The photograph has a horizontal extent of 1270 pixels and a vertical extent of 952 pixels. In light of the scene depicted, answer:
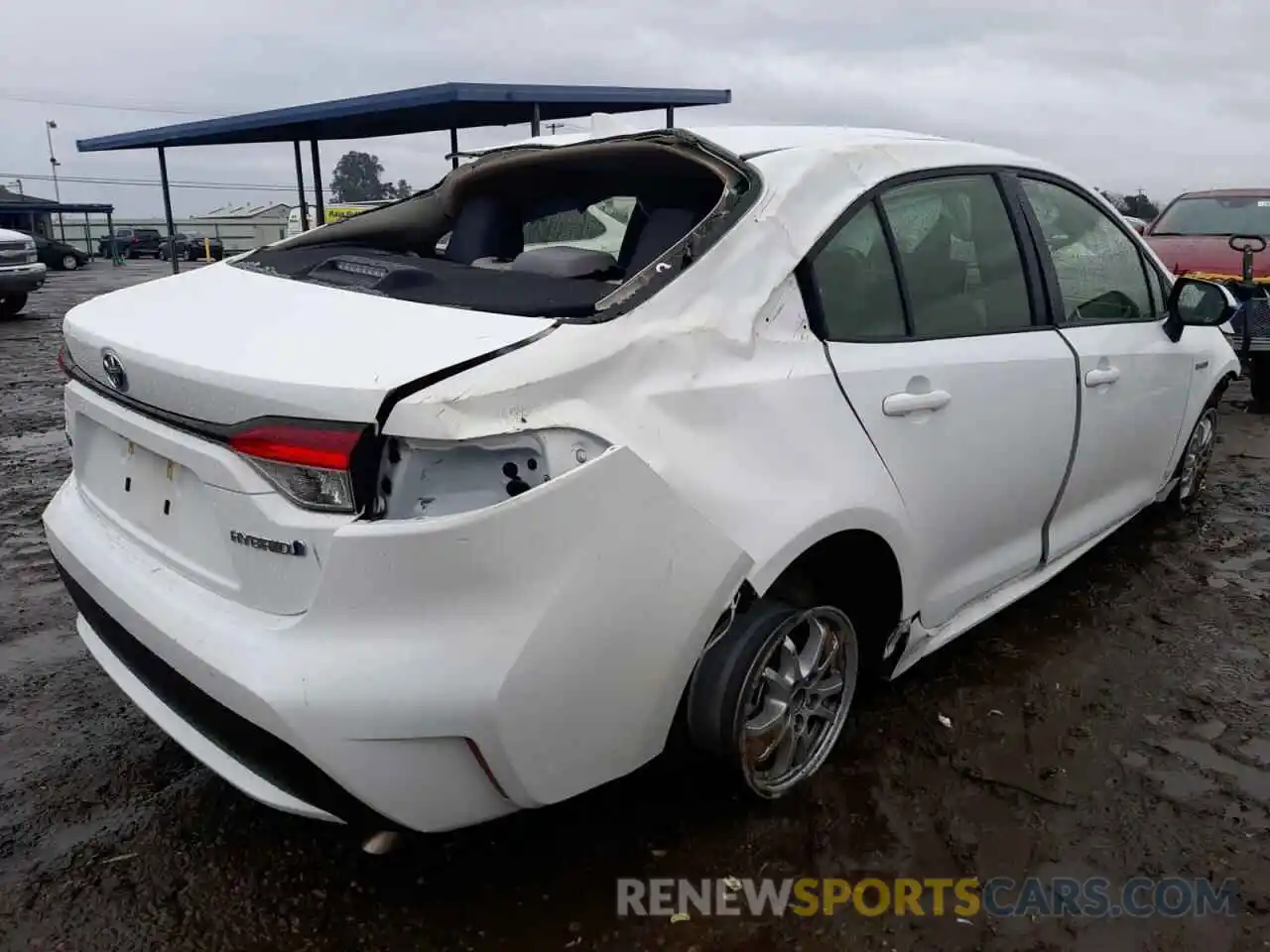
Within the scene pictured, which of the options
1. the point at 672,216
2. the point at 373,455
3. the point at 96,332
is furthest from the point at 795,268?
the point at 96,332

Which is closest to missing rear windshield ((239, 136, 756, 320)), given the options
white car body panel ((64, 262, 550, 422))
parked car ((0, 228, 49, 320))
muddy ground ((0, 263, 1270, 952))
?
white car body panel ((64, 262, 550, 422))

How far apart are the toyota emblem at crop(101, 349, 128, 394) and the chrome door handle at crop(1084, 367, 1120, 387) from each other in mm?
2765

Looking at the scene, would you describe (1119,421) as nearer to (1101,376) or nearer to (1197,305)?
(1101,376)

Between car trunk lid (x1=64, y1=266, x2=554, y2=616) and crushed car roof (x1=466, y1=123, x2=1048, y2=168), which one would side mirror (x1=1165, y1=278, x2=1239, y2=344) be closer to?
crushed car roof (x1=466, y1=123, x2=1048, y2=168)

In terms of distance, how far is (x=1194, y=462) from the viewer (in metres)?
4.70

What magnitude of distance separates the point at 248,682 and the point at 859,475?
4.60ft

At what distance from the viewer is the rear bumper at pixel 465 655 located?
1752 mm

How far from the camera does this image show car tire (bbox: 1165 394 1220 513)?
4531mm

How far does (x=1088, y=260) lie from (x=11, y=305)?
15705mm

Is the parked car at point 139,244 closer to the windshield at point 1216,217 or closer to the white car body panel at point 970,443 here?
the windshield at point 1216,217

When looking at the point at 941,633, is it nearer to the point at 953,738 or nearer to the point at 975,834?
the point at 953,738

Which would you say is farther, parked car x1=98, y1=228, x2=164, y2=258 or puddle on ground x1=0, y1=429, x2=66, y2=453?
parked car x1=98, y1=228, x2=164, y2=258

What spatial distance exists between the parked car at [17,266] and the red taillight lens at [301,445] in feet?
45.7

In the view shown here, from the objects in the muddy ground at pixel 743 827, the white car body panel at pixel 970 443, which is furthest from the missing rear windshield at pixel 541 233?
the muddy ground at pixel 743 827
